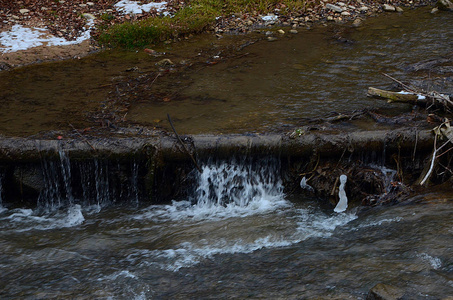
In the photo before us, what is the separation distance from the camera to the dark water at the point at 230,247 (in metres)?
3.86

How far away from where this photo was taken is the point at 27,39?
36.2 feet

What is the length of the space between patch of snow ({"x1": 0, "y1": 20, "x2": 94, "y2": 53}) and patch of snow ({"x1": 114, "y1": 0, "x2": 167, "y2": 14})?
4.76 ft

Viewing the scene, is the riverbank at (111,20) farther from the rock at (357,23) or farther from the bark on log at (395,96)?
the bark on log at (395,96)

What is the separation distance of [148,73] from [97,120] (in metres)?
2.49

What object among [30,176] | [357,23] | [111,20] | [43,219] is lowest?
[43,219]

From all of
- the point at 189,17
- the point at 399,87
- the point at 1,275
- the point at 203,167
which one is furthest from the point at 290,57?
the point at 1,275

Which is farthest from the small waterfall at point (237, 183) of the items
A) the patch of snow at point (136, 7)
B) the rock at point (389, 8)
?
the rock at point (389, 8)

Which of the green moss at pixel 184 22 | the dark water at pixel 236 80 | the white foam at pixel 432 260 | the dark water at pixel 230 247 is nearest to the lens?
the white foam at pixel 432 260

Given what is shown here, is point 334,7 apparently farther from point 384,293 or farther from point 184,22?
point 384,293

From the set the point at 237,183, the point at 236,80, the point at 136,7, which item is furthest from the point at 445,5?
the point at 237,183

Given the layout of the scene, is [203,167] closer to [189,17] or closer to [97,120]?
[97,120]

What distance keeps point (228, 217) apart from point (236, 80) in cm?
351

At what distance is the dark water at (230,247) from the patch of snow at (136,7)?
7962 millimetres

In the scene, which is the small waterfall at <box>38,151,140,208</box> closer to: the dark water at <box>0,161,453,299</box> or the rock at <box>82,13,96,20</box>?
the dark water at <box>0,161,453,299</box>
